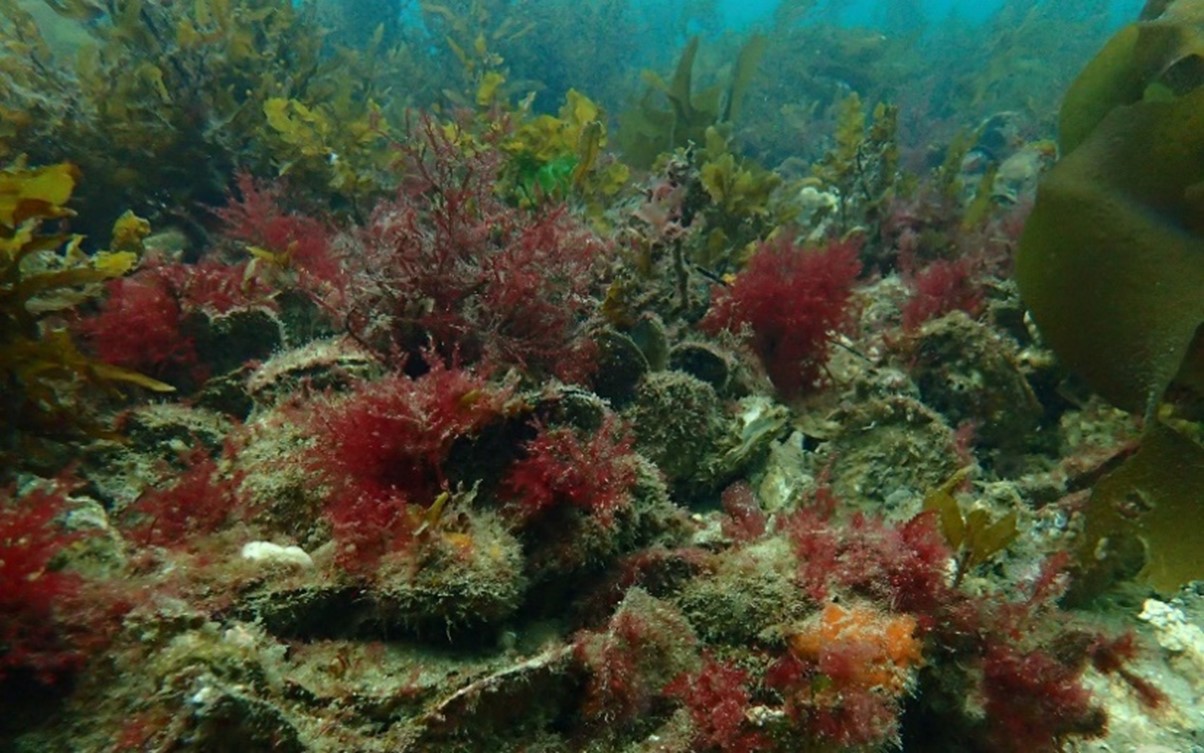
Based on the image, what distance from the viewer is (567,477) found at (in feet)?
8.50

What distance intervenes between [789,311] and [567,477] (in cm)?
242

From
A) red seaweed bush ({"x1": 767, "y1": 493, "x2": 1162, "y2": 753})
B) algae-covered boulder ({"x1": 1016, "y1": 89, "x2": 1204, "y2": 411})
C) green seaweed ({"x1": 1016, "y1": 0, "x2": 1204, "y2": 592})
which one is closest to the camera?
red seaweed bush ({"x1": 767, "y1": 493, "x2": 1162, "y2": 753})

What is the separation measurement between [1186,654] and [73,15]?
10229 mm

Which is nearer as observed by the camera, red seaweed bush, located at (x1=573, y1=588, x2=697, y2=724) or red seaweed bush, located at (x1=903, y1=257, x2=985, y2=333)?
red seaweed bush, located at (x1=573, y1=588, x2=697, y2=724)

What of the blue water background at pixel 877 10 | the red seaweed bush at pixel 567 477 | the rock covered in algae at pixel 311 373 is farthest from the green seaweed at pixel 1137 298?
the blue water background at pixel 877 10

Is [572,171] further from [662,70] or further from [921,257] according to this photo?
[662,70]

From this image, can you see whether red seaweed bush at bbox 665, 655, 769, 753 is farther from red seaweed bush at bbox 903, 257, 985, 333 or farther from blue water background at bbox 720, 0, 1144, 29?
blue water background at bbox 720, 0, 1144, 29

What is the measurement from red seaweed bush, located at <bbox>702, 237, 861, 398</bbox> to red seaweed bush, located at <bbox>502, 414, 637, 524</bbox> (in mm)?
2012

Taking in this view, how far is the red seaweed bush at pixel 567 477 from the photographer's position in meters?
2.59

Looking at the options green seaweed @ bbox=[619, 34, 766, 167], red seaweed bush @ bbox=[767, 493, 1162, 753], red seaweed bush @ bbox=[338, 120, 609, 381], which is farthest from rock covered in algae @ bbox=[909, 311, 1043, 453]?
green seaweed @ bbox=[619, 34, 766, 167]

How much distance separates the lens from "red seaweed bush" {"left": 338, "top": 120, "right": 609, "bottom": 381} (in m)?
3.22

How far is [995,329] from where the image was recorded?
492cm

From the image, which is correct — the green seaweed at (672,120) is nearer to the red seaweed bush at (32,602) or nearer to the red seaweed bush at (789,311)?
the red seaweed bush at (789,311)

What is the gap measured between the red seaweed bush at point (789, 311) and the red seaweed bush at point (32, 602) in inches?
137
